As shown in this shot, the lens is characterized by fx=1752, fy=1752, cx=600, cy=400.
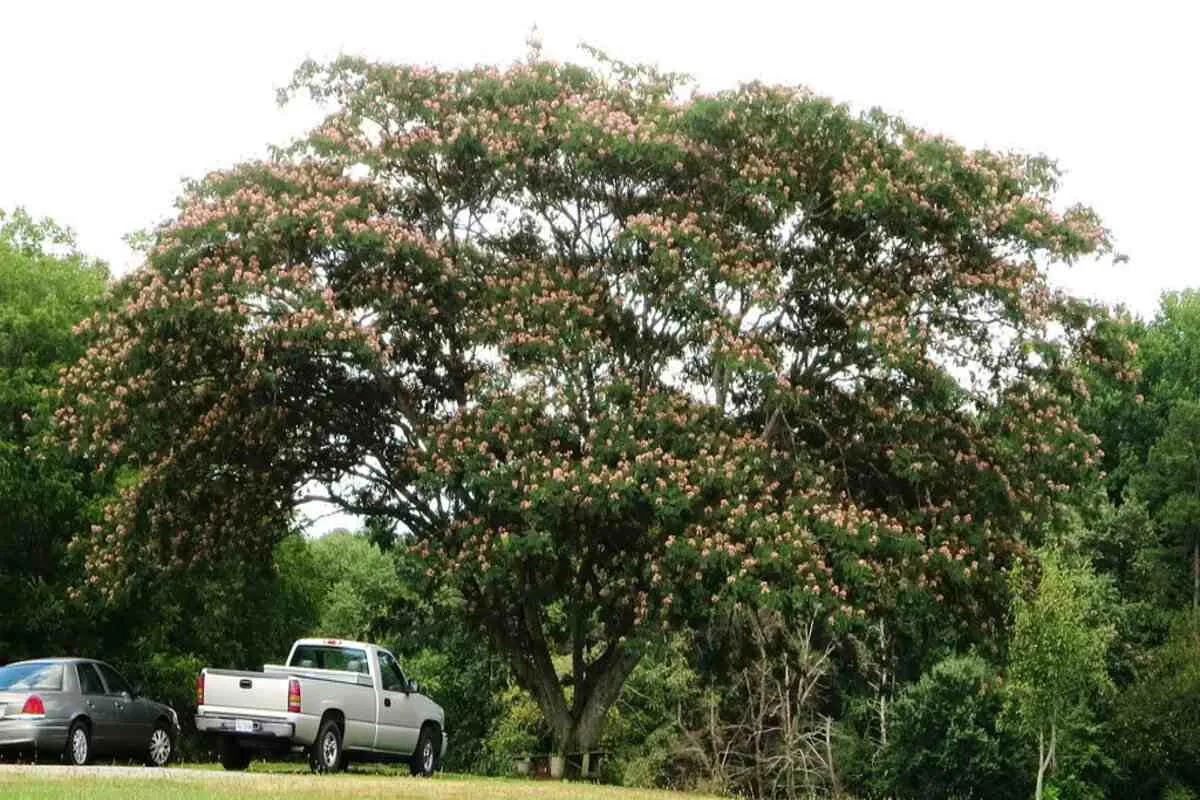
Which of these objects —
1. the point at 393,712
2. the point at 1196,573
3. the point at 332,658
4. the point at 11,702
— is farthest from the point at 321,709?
the point at 1196,573

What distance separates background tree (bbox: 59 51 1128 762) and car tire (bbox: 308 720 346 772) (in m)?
3.68

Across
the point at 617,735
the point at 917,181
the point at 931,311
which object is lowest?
the point at 617,735

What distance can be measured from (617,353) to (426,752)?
24.2ft

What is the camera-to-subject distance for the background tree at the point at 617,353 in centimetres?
2777

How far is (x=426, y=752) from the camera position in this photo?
1121 inches

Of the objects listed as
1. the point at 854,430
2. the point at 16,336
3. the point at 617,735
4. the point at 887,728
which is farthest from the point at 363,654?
the point at 887,728

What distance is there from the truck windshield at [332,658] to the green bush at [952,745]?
43487mm

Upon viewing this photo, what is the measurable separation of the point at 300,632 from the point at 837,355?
25.2 m

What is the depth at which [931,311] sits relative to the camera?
2969 centimetres

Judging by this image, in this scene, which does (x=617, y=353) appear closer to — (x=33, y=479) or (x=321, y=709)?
(x=321, y=709)

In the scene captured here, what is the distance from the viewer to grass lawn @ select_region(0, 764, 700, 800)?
17016mm

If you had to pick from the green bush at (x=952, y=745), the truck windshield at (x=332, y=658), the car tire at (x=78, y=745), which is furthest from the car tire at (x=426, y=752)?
the green bush at (x=952, y=745)

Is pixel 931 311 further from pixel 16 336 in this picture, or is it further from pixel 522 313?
pixel 16 336

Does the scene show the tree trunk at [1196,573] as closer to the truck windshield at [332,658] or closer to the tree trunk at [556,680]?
the tree trunk at [556,680]
